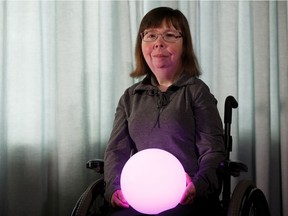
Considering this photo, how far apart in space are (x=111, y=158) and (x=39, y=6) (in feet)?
2.96

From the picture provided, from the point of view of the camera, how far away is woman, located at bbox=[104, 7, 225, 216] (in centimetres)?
135

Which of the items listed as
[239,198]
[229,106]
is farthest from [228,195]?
[229,106]

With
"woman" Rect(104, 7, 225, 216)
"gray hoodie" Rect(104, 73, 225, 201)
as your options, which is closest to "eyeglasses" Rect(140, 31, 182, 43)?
"woman" Rect(104, 7, 225, 216)

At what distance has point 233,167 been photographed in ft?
4.33

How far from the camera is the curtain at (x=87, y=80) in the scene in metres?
1.91

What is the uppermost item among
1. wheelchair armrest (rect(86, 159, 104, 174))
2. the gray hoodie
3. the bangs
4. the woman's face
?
the bangs

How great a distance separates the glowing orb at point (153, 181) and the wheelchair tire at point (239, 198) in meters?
0.18

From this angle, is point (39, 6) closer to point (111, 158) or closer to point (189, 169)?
point (111, 158)

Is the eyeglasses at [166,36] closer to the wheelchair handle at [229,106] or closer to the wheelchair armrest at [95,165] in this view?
the wheelchair handle at [229,106]

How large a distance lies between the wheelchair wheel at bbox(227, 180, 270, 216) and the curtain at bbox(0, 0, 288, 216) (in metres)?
0.61

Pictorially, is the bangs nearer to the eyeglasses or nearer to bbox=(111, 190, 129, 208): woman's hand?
the eyeglasses

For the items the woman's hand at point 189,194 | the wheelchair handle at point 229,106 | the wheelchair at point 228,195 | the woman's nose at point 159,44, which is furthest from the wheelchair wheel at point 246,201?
the woman's nose at point 159,44

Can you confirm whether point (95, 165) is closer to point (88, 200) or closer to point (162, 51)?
point (88, 200)

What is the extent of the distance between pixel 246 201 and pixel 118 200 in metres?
0.40
